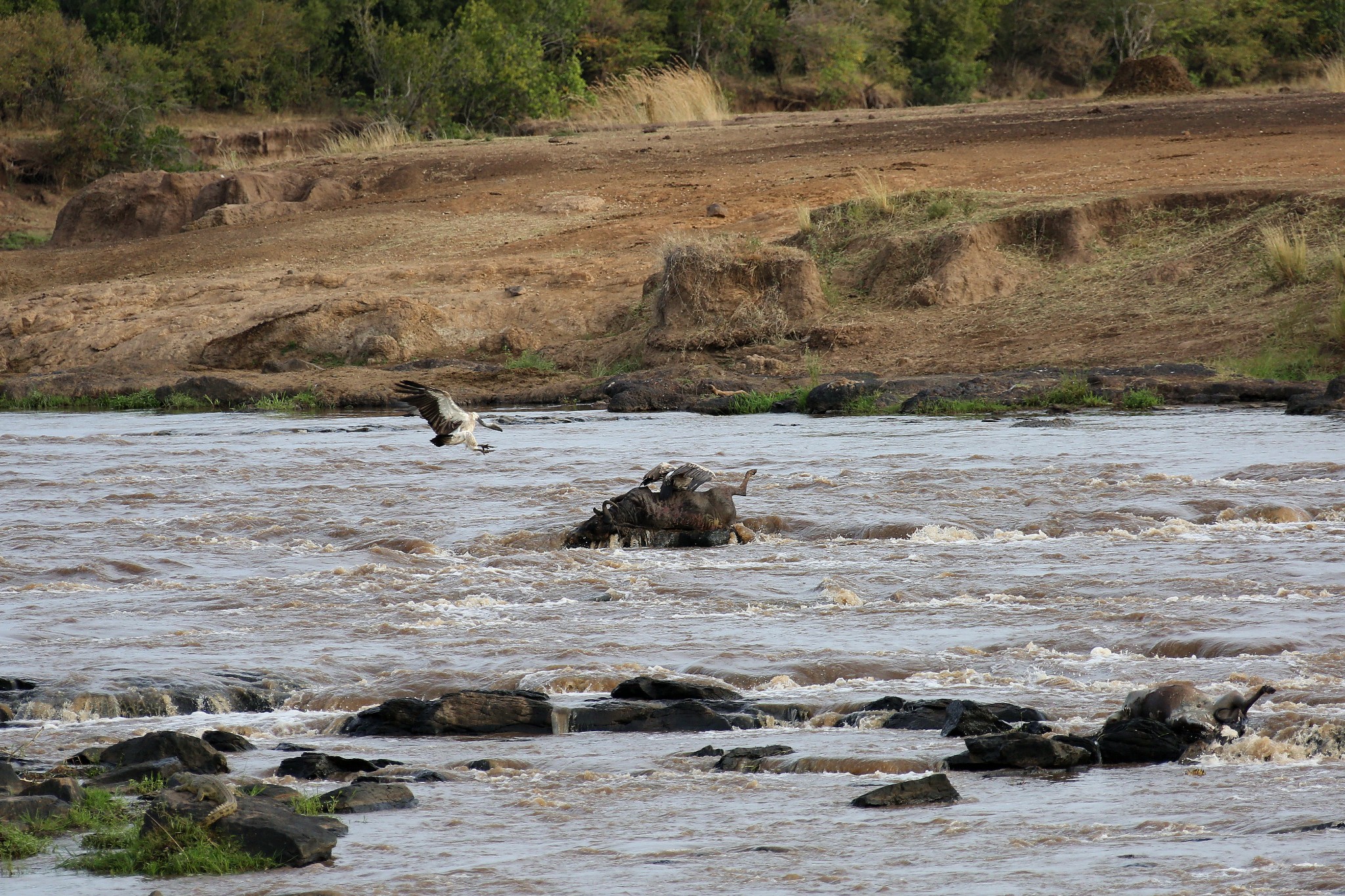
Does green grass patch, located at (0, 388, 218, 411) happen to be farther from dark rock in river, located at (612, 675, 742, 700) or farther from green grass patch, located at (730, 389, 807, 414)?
dark rock in river, located at (612, 675, 742, 700)

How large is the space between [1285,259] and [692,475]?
9.97m

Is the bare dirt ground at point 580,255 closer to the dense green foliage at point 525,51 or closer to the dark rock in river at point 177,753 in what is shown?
the dense green foliage at point 525,51

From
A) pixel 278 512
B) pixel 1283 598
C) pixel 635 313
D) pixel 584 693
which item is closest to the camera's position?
pixel 584 693

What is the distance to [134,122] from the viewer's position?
35062 mm

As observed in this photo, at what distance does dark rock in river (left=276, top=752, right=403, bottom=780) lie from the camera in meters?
4.94

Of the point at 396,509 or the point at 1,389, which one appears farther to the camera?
the point at 1,389

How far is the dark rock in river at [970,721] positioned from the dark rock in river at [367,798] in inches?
71.3

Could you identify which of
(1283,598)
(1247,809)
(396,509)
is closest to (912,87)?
(396,509)

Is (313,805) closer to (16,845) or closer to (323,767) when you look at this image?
(323,767)

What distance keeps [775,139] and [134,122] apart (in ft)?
50.6

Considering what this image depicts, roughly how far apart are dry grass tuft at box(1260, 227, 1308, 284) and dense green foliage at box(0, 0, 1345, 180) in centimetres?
1969

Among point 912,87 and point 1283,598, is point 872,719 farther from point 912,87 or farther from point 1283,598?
point 912,87

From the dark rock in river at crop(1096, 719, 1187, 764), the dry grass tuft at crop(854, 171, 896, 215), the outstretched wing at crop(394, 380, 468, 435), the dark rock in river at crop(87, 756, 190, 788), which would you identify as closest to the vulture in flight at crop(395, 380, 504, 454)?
the outstretched wing at crop(394, 380, 468, 435)

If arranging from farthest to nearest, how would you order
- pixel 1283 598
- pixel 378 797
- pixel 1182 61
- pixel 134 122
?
pixel 1182 61, pixel 134 122, pixel 1283 598, pixel 378 797
